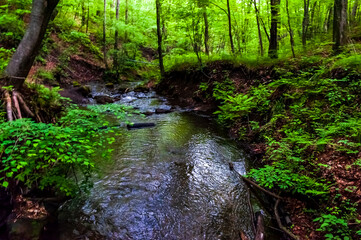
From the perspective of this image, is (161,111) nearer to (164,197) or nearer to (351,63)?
(164,197)

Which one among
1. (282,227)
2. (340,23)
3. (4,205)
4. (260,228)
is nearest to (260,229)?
(260,228)

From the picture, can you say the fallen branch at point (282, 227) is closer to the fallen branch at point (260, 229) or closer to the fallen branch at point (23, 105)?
the fallen branch at point (260, 229)

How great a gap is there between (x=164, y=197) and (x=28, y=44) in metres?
4.25

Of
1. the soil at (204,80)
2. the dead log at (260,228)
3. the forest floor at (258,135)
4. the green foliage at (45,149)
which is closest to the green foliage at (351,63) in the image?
the forest floor at (258,135)

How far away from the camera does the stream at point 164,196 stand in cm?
353

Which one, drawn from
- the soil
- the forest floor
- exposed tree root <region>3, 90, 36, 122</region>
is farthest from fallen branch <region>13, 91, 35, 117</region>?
the soil

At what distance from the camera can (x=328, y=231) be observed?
2957 mm

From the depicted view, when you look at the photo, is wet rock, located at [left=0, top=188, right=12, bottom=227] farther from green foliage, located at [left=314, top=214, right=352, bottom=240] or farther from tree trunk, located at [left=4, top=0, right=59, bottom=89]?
green foliage, located at [left=314, top=214, right=352, bottom=240]

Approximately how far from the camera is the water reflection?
3.53 meters

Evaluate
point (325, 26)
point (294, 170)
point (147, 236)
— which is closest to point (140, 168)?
point (147, 236)

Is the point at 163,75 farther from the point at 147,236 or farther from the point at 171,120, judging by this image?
the point at 147,236

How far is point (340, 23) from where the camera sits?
263 inches

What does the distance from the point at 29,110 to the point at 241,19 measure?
15.7 m

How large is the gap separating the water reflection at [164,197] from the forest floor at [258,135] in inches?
30.7
